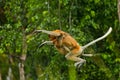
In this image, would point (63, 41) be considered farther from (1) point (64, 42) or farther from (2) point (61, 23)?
(2) point (61, 23)

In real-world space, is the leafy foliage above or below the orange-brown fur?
below

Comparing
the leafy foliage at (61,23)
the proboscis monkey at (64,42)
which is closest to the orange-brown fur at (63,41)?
the proboscis monkey at (64,42)

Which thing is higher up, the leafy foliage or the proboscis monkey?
the proboscis monkey

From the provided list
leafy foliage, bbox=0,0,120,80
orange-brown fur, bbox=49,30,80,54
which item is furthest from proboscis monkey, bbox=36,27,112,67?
leafy foliage, bbox=0,0,120,80

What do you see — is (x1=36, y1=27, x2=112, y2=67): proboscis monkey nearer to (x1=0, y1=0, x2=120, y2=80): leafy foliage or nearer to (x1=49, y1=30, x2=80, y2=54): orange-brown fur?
(x1=49, y1=30, x2=80, y2=54): orange-brown fur

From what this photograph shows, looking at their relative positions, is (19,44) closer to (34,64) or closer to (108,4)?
(34,64)

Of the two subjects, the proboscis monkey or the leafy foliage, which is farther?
the leafy foliage

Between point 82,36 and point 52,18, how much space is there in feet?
2.58

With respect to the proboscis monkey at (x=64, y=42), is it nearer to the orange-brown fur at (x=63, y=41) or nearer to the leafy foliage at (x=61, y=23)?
the orange-brown fur at (x=63, y=41)

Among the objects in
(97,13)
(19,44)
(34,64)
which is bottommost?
(34,64)

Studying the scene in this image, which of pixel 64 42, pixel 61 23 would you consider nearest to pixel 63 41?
pixel 64 42

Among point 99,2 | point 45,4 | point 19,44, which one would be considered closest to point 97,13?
point 99,2

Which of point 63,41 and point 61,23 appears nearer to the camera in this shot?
point 63,41

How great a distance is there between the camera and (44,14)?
28.6 ft
